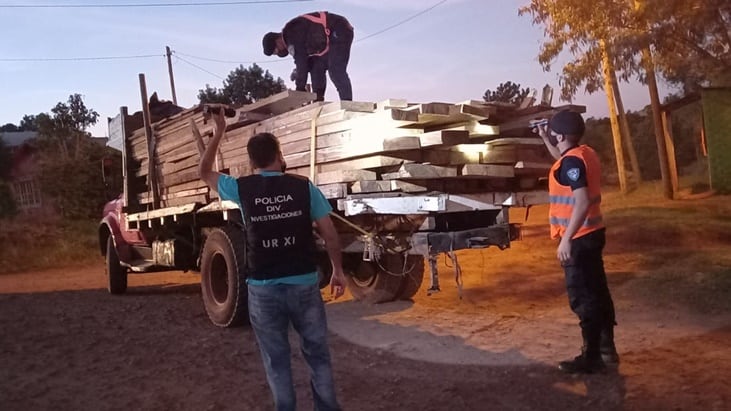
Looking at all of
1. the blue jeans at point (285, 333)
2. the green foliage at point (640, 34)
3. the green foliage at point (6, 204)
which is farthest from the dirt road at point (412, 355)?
the green foliage at point (6, 204)

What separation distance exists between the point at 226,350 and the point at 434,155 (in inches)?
103

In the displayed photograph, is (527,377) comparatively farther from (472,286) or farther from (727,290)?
(472,286)

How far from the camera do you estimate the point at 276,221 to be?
3.58m

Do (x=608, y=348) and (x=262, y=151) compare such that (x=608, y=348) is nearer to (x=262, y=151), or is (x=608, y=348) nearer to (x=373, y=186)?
(x=373, y=186)

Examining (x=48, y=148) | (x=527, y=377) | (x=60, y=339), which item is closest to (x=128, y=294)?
(x=60, y=339)

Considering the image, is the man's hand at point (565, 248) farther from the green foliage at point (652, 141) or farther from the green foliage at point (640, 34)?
the green foliage at point (652, 141)

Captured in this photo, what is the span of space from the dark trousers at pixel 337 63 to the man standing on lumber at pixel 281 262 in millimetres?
4444

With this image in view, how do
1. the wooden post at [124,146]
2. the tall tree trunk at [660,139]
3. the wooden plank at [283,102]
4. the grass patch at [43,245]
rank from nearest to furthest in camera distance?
1. the wooden plank at [283,102]
2. the wooden post at [124,146]
3. the tall tree trunk at [660,139]
4. the grass patch at [43,245]

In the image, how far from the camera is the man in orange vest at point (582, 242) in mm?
4605

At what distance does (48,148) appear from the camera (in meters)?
27.7

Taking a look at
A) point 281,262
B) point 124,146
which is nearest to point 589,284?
point 281,262

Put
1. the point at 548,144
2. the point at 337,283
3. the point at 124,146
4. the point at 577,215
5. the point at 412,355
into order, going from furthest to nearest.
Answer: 1. the point at 124,146
2. the point at 412,355
3. the point at 548,144
4. the point at 577,215
5. the point at 337,283

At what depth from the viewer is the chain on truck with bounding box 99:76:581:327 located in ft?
18.4

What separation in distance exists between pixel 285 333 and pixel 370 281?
451 cm
